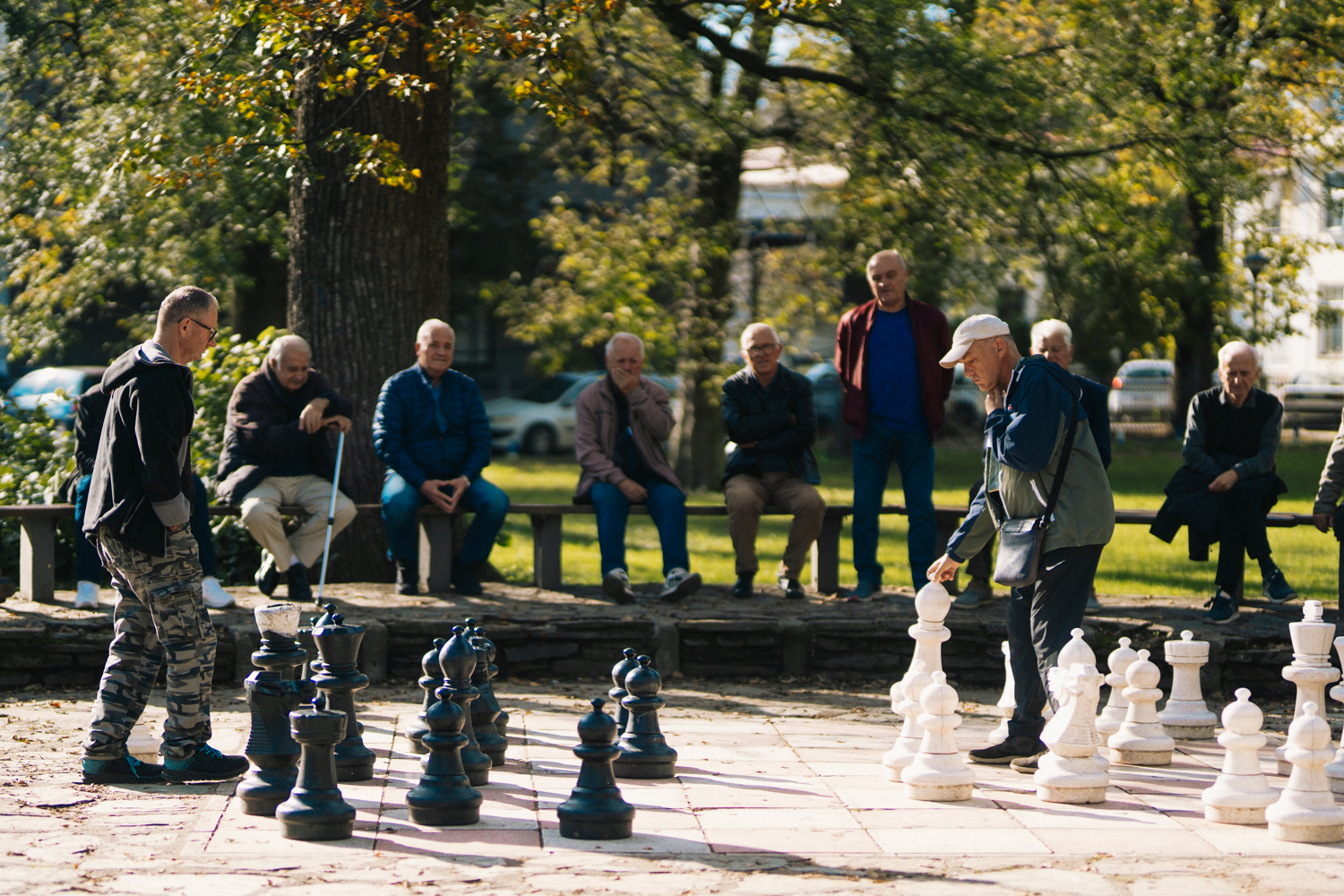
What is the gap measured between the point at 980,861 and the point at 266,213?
393 inches

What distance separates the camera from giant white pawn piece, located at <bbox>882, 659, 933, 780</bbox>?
18.7ft

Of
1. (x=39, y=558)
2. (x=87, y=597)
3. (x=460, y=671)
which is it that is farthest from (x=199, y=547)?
(x=460, y=671)

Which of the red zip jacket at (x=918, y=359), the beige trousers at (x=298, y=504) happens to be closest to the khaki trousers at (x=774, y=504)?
the red zip jacket at (x=918, y=359)

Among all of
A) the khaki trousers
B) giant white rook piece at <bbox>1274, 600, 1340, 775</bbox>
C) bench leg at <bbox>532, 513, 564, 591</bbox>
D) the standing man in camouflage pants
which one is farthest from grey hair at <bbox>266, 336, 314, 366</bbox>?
giant white rook piece at <bbox>1274, 600, 1340, 775</bbox>

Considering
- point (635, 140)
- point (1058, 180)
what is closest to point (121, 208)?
point (635, 140)

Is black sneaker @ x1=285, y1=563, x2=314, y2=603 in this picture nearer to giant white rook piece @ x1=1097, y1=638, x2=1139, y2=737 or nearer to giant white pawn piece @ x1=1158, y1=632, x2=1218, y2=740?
giant white rook piece @ x1=1097, y1=638, x2=1139, y2=737

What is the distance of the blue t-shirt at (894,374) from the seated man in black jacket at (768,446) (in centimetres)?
48

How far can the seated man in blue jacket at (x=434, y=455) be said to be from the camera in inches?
347

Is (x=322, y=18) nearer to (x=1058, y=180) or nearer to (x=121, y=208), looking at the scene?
(x=121, y=208)

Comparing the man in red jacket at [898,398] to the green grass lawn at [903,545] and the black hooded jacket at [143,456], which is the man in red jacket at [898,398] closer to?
the green grass lawn at [903,545]

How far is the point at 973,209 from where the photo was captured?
1177 cm

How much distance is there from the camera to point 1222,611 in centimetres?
850

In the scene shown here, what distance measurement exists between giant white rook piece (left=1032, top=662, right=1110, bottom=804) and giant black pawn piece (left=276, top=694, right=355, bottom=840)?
2.52 metres

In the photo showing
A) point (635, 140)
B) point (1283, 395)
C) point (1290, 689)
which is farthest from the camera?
point (1283, 395)
